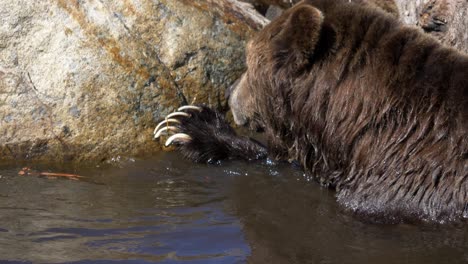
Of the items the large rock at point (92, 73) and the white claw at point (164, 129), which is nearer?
the large rock at point (92, 73)

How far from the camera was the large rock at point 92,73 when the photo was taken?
6.13 m

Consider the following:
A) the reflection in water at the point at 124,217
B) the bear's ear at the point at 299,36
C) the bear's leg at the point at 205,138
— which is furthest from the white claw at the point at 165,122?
the bear's ear at the point at 299,36

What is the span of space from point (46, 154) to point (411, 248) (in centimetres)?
293

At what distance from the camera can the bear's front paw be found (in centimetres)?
636

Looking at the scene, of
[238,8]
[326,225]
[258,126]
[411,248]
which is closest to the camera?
[411,248]

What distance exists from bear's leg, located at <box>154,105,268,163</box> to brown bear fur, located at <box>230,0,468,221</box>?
0.75 meters

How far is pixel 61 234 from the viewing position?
482 cm

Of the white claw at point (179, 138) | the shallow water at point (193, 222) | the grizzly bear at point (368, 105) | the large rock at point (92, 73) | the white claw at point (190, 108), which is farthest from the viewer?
the white claw at point (190, 108)

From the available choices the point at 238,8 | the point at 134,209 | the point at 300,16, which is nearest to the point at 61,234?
the point at 134,209

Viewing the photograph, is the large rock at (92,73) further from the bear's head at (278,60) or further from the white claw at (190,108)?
the bear's head at (278,60)

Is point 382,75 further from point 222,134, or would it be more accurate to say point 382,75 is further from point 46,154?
point 46,154

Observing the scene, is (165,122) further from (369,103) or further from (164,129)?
(369,103)

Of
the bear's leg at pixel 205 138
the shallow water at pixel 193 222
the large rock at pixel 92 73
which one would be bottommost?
the shallow water at pixel 193 222

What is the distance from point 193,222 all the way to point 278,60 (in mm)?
1281
